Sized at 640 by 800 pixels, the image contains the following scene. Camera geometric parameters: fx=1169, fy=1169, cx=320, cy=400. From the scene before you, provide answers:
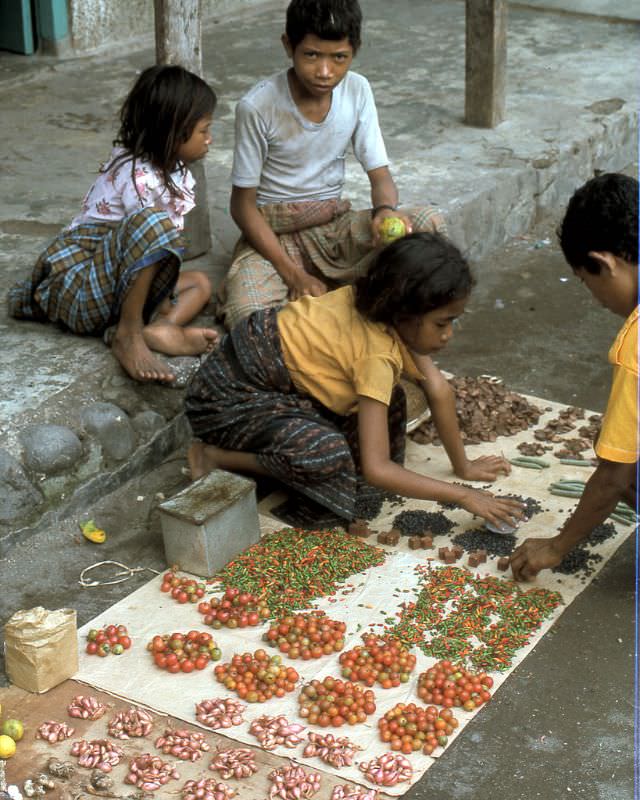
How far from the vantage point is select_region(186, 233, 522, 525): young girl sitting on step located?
3590 millimetres

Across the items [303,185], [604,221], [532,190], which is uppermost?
[604,221]

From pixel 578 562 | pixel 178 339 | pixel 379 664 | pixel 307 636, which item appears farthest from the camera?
pixel 178 339

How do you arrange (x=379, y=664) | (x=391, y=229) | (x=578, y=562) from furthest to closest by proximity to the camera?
(x=391, y=229) < (x=578, y=562) < (x=379, y=664)

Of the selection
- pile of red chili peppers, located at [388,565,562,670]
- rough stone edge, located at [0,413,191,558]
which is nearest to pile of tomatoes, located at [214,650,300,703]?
pile of red chili peppers, located at [388,565,562,670]

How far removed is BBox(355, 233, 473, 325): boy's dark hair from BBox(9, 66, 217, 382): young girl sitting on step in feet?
2.94

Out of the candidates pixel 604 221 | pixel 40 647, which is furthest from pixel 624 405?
pixel 40 647

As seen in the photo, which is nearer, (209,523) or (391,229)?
(209,523)

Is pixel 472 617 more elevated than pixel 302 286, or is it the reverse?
pixel 302 286

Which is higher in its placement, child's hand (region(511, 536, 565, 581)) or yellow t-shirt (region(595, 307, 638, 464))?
yellow t-shirt (region(595, 307, 638, 464))

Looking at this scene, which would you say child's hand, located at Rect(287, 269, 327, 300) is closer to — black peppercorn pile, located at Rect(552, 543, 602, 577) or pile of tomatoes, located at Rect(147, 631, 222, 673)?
black peppercorn pile, located at Rect(552, 543, 602, 577)

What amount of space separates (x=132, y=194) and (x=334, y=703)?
2.08 m

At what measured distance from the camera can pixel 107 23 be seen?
7898 millimetres

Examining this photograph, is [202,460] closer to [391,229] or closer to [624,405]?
[391,229]

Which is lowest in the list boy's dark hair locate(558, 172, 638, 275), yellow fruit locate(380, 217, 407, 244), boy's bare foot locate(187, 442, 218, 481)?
boy's bare foot locate(187, 442, 218, 481)
